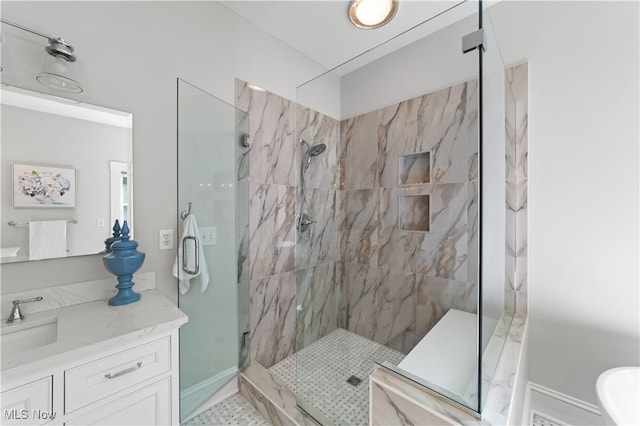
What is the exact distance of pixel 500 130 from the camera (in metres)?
1.35

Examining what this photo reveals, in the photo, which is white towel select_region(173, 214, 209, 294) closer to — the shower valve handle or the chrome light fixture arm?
the shower valve handle

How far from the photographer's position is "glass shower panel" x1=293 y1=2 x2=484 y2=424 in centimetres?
172

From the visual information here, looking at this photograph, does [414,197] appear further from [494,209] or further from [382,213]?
[494,209]

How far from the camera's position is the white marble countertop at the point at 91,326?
83 cm

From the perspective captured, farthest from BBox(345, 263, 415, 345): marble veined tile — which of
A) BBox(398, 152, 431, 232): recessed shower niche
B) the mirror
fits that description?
the mirror

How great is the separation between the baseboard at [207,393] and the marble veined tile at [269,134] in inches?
58.0

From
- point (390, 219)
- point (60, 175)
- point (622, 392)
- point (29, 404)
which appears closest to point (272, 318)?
point (390, 219)

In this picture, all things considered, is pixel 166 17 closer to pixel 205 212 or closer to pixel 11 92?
pixel 11 92

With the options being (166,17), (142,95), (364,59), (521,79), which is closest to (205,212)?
(142,95)

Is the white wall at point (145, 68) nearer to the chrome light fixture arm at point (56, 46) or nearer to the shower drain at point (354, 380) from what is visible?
the chrome light fixture arm at point (56, 46)

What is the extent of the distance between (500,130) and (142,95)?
→ 203cm

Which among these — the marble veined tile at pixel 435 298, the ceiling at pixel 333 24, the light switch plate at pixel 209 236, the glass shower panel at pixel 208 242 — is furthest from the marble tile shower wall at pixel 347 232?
the ceiling at pixel 333 24

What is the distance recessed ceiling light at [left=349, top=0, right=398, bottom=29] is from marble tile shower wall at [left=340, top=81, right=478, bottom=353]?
2.01 feet

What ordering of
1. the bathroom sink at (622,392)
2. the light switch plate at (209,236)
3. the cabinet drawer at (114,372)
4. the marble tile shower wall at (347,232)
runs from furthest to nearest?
1. the marble tile shower wall at (347,232)
2. the light switch plate at (209,236)
3. the bathroom sink at (622,392)
4. the cabinet drawer at (114,372)
